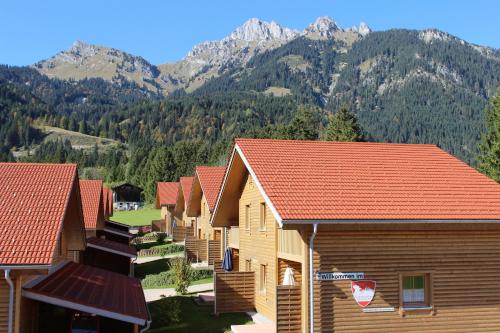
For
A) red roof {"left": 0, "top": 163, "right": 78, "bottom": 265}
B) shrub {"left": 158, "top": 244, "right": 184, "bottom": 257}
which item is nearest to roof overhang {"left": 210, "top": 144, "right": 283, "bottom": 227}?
red roof {"left": 0, "top": 163, "right": 78, "bottom": 265}

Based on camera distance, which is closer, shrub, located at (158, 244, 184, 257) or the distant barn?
shrub, located at (158, 244, 184, 257)

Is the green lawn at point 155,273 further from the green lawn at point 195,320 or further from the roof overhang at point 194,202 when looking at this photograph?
the green lawn at point 195,320

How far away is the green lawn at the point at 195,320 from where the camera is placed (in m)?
19.2

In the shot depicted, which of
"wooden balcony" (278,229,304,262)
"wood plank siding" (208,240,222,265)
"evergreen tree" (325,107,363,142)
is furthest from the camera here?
"evergreen tree" (325,107,363,142)

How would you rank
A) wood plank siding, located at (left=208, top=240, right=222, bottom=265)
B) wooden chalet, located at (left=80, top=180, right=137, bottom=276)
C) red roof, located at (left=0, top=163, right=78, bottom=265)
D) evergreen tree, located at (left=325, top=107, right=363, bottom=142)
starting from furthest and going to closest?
evergreen tree, located at (left=325, top=107, right=363, bottom=142), wood plank siding, located at (left=208, top=240, right=222, bottom=265), wooden chalet, located at (left=80, top=180, right=137, bottom=276), red roof, located at (left=0, top=163, right=78, bottom=265)

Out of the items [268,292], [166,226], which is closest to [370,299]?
[268,292]

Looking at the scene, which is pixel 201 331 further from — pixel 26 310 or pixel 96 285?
pixel 26 310

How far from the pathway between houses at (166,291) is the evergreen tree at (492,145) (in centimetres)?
2199

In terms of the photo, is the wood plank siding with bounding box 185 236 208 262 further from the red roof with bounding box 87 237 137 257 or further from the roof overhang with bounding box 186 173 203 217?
the red roof with bounding box 87 237 137 257

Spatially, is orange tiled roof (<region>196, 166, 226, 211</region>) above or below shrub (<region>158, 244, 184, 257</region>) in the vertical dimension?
above

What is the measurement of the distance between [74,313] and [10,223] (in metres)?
4.60

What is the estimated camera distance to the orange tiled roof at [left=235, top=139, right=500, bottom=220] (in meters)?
16.2

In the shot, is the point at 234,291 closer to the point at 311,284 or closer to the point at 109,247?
the point at 311,284

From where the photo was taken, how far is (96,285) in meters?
16.8
